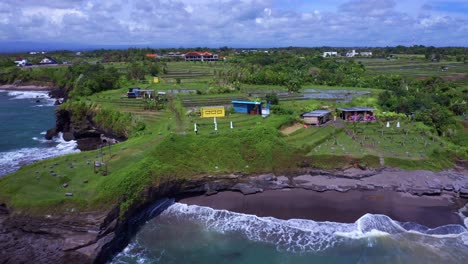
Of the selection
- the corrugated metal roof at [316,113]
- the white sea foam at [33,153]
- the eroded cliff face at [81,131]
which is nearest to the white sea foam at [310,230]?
the corrugated metal roof at [316,113]

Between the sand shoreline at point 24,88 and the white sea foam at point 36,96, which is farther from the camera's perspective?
the sand shoreline at point 24,88

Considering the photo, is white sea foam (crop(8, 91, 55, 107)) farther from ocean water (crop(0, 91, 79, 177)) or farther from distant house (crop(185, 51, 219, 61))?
distant house (crop(185, 51, 219, 61))

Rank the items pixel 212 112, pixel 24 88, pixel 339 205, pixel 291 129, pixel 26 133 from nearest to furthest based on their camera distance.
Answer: pixel 339 205 → pixel 291 129 → pixel 212 112 → pixel 26 133 → pixel 24 88

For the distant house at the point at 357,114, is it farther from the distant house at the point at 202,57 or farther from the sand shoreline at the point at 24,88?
the sand shoreline at the point at 24,88

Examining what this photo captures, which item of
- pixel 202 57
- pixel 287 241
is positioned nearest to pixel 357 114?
pixel 287 241

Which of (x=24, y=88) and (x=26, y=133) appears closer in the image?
(x=26, y=133)

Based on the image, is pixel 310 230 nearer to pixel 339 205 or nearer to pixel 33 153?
pixel 339 205

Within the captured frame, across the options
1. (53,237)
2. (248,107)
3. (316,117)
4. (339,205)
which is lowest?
(339,205)

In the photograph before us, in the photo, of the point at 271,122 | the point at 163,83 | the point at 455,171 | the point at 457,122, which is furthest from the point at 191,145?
the point at 163,83

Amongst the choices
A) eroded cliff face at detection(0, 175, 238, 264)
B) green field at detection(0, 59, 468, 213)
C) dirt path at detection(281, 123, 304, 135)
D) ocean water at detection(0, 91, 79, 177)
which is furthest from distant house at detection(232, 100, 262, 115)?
eroded cliff face at detection(0, 175, 238, 264)
